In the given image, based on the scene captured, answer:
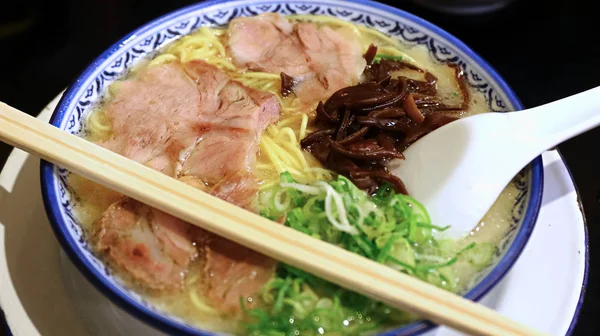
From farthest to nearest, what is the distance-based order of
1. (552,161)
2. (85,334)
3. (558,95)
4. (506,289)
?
1. (558,95)
2. (552,161)
3. (506,289)
4. (85,334)

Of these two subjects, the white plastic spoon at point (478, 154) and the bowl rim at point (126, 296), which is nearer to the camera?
the bowl rim at point (126, 296)

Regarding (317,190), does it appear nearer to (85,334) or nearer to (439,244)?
(439,244)

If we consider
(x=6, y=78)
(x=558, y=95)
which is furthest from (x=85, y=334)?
(x=558, y=95)

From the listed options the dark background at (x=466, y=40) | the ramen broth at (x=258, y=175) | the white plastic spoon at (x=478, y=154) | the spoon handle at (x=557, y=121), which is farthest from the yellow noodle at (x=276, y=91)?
the dark background at (x=466, y=40)

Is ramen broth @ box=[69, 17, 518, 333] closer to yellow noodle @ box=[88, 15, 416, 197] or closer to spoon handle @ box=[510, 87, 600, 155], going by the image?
yellow noodle @ box=[88, 15, 416, 197]

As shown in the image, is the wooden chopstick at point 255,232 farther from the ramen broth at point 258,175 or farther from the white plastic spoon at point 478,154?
the white plastic spoon at point 478,154

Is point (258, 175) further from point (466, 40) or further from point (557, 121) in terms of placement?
point (466, 40)
